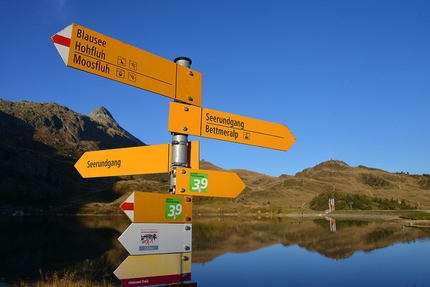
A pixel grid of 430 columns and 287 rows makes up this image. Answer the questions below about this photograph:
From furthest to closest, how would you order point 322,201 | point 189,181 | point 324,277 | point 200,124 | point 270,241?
point 322,201, point 270,241, point 324,277, point 200,124, point 189,181

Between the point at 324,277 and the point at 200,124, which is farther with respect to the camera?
the point at 324,277

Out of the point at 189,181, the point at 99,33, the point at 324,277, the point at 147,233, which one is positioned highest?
the point at 99,33

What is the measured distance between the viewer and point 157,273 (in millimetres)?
6039

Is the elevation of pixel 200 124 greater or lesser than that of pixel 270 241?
greater

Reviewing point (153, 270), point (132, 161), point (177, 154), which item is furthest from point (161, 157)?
point (153, 270)

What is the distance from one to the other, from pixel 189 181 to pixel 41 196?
130 m

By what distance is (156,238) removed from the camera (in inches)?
240

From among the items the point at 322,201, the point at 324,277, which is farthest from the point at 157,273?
the point at 322,201

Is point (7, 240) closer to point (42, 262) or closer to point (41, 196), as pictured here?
point (42, 262)

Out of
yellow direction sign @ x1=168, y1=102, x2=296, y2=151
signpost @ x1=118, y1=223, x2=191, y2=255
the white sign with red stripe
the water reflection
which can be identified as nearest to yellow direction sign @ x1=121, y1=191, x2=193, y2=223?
signpost @ x1=118, y1=223, x2=191, y2=255

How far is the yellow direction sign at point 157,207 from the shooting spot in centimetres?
590

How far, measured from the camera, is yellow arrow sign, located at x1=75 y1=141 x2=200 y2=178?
6.70 m

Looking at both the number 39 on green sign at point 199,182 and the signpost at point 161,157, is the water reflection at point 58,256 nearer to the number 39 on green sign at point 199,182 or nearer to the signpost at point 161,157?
the signpost at point 161,157

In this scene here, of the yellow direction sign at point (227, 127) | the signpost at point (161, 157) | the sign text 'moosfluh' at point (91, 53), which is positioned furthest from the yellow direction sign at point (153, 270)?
the sign text 'moosfluh' at point (91, 53)
